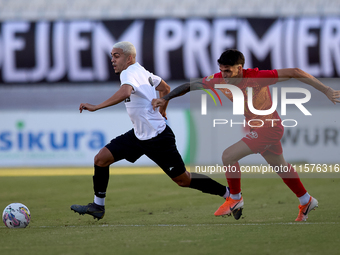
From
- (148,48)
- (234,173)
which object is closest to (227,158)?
(234,173)

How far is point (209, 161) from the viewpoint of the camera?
1352cm

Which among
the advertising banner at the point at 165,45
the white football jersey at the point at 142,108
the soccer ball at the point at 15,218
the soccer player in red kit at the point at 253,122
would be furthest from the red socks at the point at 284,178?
the advertising banner at the point at 165,45

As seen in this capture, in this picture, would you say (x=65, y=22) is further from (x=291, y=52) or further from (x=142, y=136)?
(x=142, y=136)

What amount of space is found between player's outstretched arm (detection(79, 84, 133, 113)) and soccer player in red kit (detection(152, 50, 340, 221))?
15.4 inches

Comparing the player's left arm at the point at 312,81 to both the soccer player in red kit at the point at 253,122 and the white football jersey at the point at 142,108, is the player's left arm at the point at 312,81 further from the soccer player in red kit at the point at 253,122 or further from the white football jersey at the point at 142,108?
the white football jersey at the point at 142,108

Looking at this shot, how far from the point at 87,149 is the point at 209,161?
3177mm

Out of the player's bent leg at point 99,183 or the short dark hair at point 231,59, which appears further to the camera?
the player's bent leg at point 99,183

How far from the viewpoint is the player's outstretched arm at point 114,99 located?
5.34 metres

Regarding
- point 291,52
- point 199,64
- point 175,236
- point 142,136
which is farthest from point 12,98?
point 175,236

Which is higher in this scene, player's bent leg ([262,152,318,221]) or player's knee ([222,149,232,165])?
player's knee ([222,149,232,165])

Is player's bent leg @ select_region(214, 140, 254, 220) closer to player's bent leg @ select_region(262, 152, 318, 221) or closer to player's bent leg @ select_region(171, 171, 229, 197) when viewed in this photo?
player's bent leg @ select_region(171, 171, 229, 197)

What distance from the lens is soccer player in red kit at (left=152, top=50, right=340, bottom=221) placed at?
222 inches

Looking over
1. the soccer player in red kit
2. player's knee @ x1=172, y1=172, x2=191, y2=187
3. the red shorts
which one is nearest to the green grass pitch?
the soccer player in red kit

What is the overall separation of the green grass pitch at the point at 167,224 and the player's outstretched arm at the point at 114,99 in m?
1.27
